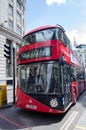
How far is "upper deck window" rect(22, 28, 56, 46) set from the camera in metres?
9.09

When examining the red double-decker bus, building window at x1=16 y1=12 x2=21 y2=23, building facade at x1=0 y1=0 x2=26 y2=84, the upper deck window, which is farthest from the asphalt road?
building window at x1=16 y1=12 x2=21 y2=23

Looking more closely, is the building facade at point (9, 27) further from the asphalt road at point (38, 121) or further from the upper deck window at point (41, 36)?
the asphalt road at point (38, 121)

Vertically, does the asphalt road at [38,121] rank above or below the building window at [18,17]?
below

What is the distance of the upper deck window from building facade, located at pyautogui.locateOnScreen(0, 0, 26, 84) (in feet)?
42.1

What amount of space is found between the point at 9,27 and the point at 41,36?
2323cm

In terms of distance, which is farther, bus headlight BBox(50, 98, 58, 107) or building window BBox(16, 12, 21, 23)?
building window BBox(16, 12, 21, 23)

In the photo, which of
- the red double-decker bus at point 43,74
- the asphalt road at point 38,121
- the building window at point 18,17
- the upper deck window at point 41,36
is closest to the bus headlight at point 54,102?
the red double-decker bus at point 43,74

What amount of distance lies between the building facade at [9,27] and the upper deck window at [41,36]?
1283cm

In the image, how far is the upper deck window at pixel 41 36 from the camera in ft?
29.8

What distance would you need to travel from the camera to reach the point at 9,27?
3152cm

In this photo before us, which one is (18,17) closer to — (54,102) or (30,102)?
(30,102)

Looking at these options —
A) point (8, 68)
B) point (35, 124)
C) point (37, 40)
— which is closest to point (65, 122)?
point (35, 124)

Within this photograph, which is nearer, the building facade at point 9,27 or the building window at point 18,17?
the building facade at point 9,27

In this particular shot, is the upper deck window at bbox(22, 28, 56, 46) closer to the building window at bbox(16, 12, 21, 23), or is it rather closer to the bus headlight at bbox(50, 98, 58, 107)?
the bus headlight at bbox(50, 98, 58, 107)
